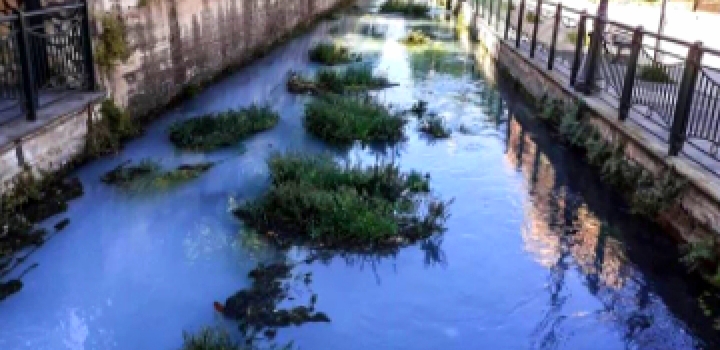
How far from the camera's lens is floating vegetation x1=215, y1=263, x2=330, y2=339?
15.3ft

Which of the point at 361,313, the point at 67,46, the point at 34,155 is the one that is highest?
the point at 67,46

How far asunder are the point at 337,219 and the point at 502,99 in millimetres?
6866

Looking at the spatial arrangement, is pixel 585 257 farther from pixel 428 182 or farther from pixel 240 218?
pixel 240 218

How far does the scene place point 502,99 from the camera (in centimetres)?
1203

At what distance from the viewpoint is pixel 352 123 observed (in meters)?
9.05

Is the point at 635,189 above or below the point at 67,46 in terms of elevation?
below

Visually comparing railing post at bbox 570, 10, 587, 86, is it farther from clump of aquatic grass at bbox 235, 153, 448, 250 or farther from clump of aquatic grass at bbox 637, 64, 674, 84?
clump of aquatic grass at bbox 235, 153, 448, 250

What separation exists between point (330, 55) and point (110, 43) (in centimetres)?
693

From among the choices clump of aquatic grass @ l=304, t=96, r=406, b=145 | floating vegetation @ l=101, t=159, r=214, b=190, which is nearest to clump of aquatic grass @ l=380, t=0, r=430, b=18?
clump of aquatic grass @ l=304, t=96, r=406, b=145

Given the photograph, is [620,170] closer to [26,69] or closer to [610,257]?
[610,257]

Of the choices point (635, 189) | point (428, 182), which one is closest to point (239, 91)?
point (428, 182)

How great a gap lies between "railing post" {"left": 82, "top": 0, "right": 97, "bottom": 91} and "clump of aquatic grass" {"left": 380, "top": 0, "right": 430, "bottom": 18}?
1809 centimetres

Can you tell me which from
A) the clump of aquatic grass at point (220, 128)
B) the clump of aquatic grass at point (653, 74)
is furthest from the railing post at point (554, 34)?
the clump of aquatic grass at point (220, 128)

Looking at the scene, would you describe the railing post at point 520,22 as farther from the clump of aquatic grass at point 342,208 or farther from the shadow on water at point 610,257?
Result: the clump of aquatic grass at point 342,208
